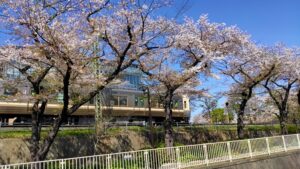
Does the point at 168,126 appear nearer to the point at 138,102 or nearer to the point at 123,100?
the point at 123,100

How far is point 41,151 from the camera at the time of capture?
10.6 metres

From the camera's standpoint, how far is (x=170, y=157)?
11.3 meters

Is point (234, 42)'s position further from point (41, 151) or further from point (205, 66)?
point (41, 151)

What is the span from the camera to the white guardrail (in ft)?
29.3

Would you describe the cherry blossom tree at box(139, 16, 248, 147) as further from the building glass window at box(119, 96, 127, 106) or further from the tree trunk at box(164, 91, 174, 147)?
the building glass window at box(119, 96, 127, 106)

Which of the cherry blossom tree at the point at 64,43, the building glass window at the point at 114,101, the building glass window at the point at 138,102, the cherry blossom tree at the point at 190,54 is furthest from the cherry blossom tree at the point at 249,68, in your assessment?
the building glass window at the point at 138,102

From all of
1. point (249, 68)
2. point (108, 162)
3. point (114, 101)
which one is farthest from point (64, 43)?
point (114, 101)

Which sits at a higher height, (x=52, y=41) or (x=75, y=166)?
(x=52, y=41)

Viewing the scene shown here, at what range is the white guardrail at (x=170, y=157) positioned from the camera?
8937 millimetres

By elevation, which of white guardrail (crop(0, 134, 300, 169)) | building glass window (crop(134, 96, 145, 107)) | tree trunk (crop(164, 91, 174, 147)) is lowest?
white guardrail (crop(0, 134, 300, 169))

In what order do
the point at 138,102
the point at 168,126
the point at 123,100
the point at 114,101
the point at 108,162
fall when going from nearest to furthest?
the point at 108,162, the point at 168,126, the point at 114,101, the point at 123,100, the point at 138,102

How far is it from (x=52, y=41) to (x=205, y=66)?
8.26 meters

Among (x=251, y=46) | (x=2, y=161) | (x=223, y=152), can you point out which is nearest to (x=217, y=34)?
(x=251, y=46)

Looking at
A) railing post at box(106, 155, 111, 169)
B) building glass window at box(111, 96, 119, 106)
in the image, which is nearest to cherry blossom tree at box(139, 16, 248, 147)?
railing post at box(106, 155, 111, 169)
